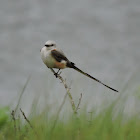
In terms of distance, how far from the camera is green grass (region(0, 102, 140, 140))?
273 centimetres

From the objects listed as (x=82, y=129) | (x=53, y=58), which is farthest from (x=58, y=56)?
(x=82, y=129)

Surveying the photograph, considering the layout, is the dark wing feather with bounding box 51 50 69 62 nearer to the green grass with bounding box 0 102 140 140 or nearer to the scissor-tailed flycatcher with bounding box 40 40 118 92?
the scissor-tailed flycatcher with bounding box 40 40 118 92

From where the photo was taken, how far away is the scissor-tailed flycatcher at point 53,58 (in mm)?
3080

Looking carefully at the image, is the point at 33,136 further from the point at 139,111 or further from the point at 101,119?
the point at 139,111

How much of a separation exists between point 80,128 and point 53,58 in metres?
0.64

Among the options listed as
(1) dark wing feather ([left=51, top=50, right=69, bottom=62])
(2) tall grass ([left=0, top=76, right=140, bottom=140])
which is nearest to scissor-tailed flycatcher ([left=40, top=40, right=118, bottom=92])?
(1) dark wing feather ([left=51, top=50, right=69, bottom=62])

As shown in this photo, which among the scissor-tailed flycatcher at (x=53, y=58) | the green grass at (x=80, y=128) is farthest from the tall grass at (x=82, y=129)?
the scissor-tailed flycatcher at (x=53, y=58)

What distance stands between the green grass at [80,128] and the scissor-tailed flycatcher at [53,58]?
1.41 feet

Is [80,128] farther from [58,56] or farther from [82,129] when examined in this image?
[58,56]

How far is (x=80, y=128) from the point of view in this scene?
2844 mm

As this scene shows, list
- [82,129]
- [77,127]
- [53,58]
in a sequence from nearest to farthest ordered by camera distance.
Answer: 1. [77,127]
2. [82,129]
3. [53,58]

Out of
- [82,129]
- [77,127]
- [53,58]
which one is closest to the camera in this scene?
[77,127]

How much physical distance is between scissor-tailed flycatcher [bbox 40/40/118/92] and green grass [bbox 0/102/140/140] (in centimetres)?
43

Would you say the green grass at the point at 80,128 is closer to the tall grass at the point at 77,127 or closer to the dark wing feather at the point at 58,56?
the tall grass at the point at 77,127
